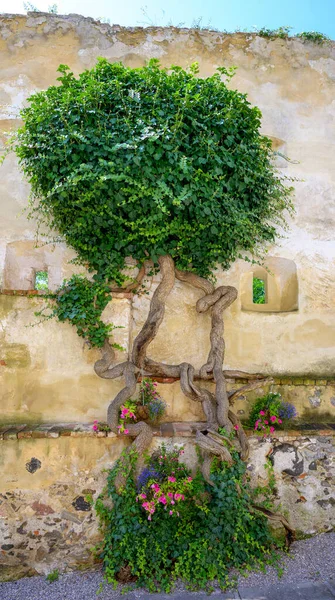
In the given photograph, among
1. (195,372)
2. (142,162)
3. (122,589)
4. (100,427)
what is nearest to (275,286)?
(195,372)

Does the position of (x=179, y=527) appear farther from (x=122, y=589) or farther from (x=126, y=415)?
(x=126, y=415)

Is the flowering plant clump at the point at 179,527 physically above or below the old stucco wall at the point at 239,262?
below

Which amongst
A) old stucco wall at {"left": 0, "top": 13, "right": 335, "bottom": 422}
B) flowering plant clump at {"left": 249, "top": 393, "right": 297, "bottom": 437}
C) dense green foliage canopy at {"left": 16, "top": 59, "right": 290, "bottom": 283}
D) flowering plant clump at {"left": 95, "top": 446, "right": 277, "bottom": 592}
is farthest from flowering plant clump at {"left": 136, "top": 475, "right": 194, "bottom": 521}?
dense green foliage canopy at {"left": 16, "top": 59, "right": 290, "bottom": 283}

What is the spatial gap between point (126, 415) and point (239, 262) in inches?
99.3

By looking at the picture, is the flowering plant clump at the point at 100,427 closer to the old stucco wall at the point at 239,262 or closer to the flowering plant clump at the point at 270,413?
the old stucco wall at the point at 239,262

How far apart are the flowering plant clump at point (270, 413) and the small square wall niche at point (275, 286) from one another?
1.28 m

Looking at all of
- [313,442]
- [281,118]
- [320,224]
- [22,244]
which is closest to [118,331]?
[22,244]

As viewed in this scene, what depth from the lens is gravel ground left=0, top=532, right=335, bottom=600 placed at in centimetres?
405

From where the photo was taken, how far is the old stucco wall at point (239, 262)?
202 inches

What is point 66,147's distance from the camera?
4605mm

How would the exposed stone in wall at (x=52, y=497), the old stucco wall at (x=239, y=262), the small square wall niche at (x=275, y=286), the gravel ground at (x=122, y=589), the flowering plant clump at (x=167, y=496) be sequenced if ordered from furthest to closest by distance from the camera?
the small square wall niche at (x=275, y=286) → the old stucco wall at (x=239, y=262) → the exposed stone in wall at (x=52, y=497) → the flowering plant clump at (x=167, y=496) → the gravel ground at (x=122, y=589)

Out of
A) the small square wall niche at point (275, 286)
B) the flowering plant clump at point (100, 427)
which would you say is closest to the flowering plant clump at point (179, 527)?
the flowering plant clump at point (100, 427)

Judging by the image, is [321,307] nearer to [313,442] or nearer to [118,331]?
[313,442]

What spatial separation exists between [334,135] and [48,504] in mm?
6142
